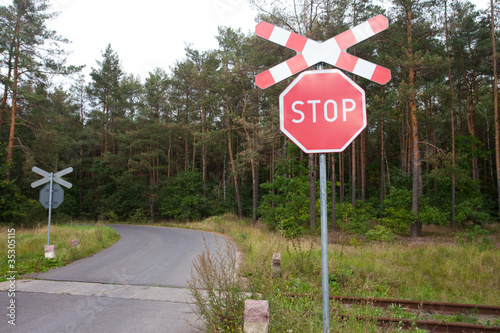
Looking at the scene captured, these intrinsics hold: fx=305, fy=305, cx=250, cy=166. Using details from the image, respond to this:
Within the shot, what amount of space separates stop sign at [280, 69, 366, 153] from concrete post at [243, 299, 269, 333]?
1.84m

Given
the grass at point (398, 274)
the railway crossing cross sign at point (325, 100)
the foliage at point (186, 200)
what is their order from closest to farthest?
the railway crossing cross sign at point (325, 100)
the grass at point (398, 274)
the foliage at point (186, 200)

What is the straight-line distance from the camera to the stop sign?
221cm

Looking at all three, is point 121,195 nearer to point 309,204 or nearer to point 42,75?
point 42,75

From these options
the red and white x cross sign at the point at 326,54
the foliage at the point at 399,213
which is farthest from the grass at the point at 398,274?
the foliage at the point at 399,213

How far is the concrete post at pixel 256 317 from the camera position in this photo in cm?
311

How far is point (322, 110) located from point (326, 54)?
0.47m

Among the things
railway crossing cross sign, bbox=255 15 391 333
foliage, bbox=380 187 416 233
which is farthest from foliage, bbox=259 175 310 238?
railway crossing cross sign, bbox=255 15 391 333

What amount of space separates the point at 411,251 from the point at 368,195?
30182 millimetres

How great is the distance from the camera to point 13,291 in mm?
6168

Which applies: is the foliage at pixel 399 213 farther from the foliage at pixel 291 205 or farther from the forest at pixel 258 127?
the foliage at pixel 291 205

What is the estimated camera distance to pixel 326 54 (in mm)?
2363

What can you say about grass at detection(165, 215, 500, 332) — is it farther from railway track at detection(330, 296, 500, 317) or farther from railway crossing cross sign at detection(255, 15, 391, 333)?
railway crossing cross sign at detection(255, 15, 391, 333)

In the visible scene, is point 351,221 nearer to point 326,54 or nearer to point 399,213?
point 399,213

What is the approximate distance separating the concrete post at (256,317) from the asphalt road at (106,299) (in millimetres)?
1092
